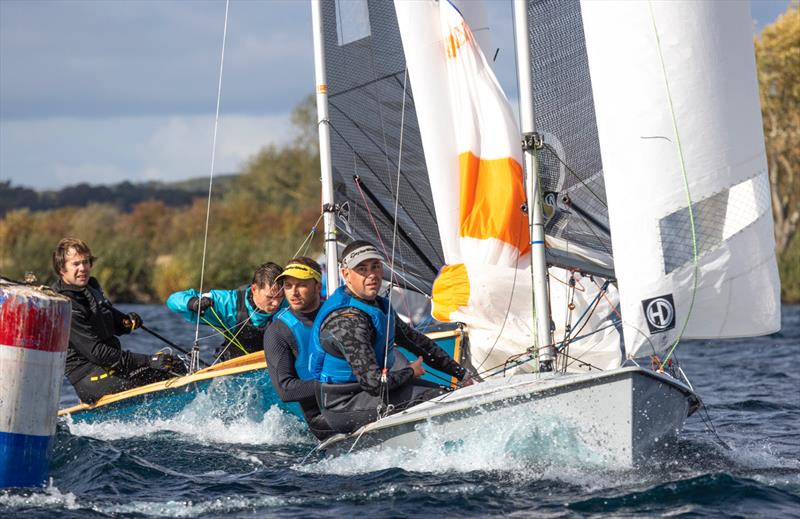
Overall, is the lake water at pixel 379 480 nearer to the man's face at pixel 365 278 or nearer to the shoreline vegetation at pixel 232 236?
the man's face at pixel 365 278

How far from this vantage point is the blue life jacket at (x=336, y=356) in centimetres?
544

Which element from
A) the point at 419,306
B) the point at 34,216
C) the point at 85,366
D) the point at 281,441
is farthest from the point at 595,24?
the point at 34,216

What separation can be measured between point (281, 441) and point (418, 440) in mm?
1981

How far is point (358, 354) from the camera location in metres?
5.31

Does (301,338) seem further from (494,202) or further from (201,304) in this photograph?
(201,304)

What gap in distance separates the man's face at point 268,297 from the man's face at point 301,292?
4.20 ft

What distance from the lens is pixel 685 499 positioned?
4.71 metres

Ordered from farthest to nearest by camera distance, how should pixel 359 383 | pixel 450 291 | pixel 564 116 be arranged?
1. pixel 450 291
2. pixel 564 116
3. pixel 359 383

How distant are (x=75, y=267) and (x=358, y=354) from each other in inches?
95.4

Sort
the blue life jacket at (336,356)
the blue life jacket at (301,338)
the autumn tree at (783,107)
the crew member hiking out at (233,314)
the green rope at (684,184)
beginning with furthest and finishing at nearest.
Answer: the autumn tree at (783,107) → the crew member hiking out at (233,314) → the blue life jacket at (301,338) → the blue life jacket at (336,356) → the green rope at (684,184)

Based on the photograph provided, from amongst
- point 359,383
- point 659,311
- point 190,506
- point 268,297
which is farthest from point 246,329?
point 659,311

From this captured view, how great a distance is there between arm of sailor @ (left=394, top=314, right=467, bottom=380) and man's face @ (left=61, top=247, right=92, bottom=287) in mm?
2170

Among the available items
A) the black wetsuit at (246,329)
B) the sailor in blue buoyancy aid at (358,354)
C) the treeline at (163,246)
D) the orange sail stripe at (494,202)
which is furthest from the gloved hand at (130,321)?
the treeline at (163,246)

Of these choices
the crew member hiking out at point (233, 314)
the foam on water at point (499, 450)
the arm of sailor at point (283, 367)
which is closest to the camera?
the foam on water at point (499, 450)
